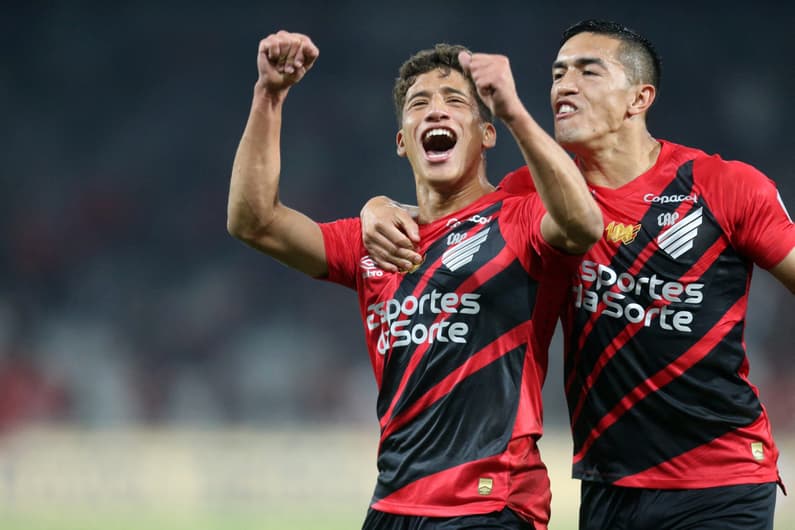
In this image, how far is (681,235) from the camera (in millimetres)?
3035

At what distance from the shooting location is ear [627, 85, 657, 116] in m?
3.37

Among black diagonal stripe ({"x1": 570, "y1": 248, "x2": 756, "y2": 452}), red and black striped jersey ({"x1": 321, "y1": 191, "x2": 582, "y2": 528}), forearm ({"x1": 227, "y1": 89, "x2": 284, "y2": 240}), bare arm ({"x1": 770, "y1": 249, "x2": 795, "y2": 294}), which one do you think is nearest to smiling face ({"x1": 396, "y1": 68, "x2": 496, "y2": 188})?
red and black striped jersey ({"x1": 321, "y1": 191, "x2": 582, "y2": 528})

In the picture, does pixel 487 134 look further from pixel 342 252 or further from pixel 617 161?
pixel 342 252

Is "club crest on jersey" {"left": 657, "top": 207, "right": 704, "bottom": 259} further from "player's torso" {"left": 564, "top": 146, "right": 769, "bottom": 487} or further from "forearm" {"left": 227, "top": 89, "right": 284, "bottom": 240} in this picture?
"forearm" {"left": 227, "top": 89, "right": 284, "bottom": 240}

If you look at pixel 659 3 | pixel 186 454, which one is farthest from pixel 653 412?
pixel 659 3

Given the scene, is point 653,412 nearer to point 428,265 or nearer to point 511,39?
point 428,265

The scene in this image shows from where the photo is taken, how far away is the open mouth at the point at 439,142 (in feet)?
10.0

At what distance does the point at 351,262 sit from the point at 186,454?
572 centimetres

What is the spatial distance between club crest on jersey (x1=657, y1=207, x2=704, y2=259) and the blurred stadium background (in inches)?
212

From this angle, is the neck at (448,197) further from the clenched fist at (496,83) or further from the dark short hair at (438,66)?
the clenched fist at (496,83)

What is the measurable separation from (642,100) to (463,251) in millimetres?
1011

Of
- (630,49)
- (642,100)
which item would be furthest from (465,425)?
(630,49)

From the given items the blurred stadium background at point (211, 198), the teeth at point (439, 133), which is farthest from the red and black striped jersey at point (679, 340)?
the blurred stadium background at point (211, 198)

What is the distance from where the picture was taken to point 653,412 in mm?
3012
